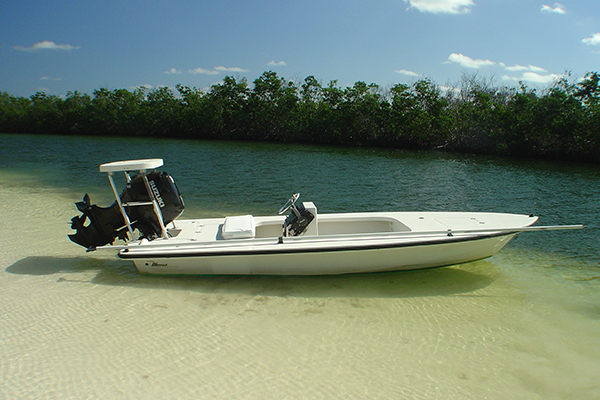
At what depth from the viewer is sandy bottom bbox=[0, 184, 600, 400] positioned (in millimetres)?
3617

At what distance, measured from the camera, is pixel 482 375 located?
12.7 ft

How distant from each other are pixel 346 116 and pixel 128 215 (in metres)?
40.1

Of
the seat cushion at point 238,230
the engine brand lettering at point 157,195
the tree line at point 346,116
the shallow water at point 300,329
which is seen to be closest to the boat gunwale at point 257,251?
the seat cushion at point 238,230

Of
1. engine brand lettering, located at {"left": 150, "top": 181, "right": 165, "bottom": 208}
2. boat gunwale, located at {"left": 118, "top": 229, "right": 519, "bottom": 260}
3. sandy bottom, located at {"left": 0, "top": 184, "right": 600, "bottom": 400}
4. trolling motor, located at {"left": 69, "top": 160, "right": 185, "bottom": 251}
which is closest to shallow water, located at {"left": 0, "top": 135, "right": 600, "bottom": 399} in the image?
sandy bottom, located at {"left": 0, "top": 184, "right": 600, "bottom": 400}

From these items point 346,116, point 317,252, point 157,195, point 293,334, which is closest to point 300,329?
point 293,334

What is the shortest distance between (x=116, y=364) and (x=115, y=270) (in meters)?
2.63

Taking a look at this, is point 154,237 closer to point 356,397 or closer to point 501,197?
point 356,397

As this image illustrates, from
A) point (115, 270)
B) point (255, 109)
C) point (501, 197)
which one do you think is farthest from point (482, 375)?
point (255, 109)

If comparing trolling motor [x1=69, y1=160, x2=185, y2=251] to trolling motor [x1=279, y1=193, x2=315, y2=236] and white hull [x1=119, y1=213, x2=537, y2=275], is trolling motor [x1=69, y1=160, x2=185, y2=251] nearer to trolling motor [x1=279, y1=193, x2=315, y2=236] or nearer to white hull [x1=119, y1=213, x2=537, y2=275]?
white hull [x1=119, y1=213, x2=537, y2=275]

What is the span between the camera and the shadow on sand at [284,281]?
219 inches

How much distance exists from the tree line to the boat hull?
2799 cm

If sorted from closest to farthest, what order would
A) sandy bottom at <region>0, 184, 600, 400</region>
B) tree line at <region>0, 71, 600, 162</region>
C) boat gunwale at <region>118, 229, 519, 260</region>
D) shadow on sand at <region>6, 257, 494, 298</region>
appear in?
1. sandy bottom at <region>0, 184, 600, 400</region>
2. boat gunwale at <region>118, 229, 519, 260</region>
3. shadow on sand at <region>6, 257, 494, 298</region>
4. tree line at <region>0, 71, 600, 162</region>

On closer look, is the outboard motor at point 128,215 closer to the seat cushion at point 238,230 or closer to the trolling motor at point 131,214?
the trolling motor at point 131,214

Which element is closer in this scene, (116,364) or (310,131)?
(116,364)
